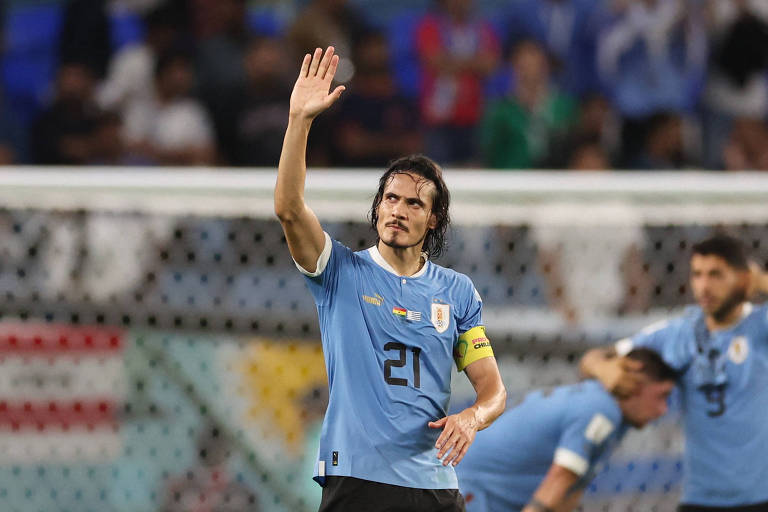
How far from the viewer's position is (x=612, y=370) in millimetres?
5227

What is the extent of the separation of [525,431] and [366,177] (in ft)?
4.51

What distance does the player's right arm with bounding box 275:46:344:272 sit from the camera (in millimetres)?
2994

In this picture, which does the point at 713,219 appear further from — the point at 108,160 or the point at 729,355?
the point at 108,160

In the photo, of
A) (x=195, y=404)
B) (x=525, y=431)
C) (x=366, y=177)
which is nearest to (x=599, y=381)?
(x=525, y=431)

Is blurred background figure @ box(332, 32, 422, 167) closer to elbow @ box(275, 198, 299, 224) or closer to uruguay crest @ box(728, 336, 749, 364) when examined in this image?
uruguay crest @ box(728, 336, 749, 364)

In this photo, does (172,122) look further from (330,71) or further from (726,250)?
(330,71)

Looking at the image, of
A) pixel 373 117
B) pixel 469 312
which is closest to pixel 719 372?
pixel 469 312

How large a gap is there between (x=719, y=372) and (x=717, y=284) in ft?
1.36

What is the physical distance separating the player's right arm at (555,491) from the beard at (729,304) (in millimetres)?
1014

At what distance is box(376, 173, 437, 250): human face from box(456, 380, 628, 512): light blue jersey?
2088 mm

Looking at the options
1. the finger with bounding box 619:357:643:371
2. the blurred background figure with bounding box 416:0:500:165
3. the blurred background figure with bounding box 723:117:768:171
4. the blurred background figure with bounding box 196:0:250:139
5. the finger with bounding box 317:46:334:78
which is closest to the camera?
the finger with bounding box 317:46:334:78

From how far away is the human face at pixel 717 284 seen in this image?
203 inches

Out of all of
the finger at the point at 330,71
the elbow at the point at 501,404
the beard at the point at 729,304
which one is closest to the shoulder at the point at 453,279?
the elbow at the point at 501,404

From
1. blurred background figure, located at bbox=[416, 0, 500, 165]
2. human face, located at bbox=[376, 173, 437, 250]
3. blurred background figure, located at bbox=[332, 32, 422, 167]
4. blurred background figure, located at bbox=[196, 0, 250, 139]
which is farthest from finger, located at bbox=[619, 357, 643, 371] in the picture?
blurred background figure, located at bbox=[196, 0, 250, 139]
